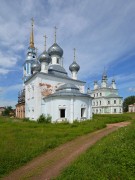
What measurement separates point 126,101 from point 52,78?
58.6m

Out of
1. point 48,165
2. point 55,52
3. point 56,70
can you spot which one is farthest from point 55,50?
point 48,165

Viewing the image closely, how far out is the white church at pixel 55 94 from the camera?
69.4ft

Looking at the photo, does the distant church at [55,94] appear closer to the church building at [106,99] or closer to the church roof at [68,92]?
the church roof at [68,92]

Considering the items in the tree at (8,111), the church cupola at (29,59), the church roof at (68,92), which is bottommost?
the tree at (8,111)

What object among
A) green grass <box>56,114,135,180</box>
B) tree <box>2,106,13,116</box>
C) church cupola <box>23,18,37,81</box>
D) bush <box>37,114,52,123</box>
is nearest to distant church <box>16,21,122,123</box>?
bush <box>37,114,52,123</box>

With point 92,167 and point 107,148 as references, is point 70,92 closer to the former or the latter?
point 107,148

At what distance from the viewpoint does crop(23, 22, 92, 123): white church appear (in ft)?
69.4

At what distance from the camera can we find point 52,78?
979 inches

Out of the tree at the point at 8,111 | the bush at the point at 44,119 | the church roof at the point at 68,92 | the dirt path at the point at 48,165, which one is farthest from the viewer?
the tree at the point at 8,111

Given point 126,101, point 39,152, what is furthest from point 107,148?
point 126,101

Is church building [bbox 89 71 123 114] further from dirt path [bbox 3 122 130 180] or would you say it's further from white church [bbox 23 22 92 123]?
dirt path [bbox 3 122 130 180]

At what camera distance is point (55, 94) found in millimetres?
21438

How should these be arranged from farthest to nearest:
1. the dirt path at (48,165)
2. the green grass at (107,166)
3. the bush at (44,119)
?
the bush at (44,119)
the dirt path at (48,165)
the green grass at (107,166)

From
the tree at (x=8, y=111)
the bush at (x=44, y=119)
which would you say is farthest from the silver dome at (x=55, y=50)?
the tree at (x=8, y=111)
